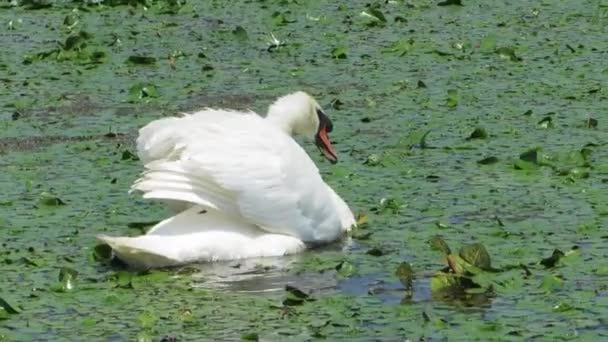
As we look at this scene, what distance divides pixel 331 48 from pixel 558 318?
754 cm

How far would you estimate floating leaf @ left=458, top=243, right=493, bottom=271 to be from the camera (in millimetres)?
8023

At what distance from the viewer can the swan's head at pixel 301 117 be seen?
9.77 meters

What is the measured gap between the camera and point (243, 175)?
862cm

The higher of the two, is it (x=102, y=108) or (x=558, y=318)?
(x=558, y=318)

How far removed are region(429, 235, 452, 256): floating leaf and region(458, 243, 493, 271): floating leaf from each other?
151mm

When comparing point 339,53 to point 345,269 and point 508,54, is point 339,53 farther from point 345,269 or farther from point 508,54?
point 345,269

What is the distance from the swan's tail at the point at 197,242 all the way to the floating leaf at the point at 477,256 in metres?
1.11

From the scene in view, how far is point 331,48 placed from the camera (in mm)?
14656

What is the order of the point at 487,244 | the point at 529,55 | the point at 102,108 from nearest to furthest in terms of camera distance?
the point at 487,244
the point at 102,108
the point at 529,55

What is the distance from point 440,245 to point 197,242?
1.20 meters

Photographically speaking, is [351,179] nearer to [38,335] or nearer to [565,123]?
[565,123]

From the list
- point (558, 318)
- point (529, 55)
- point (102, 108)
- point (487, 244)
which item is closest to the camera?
point (558, 318)

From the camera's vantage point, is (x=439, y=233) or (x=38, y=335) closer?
(x=38, y=335)

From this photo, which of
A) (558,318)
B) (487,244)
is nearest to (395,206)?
(487,244)
